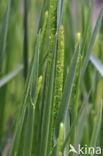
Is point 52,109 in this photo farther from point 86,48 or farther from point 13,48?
point 13,48

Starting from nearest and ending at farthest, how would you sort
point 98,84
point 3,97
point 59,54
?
point 59,54, point 98,84, point 3,97

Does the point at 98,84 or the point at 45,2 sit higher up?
the point at 45,2

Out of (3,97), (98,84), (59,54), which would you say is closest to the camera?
(59,54)

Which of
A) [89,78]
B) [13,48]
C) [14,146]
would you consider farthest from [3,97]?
[14,146]

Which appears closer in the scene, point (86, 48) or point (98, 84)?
point (86, 48)

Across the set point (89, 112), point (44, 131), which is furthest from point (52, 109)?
point (89, 112)

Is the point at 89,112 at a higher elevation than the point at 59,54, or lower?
lower

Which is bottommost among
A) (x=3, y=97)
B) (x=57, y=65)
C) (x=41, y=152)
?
(x=3, y=97)

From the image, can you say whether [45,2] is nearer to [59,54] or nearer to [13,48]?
[59,54]

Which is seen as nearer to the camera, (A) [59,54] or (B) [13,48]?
(A) [59,54]
